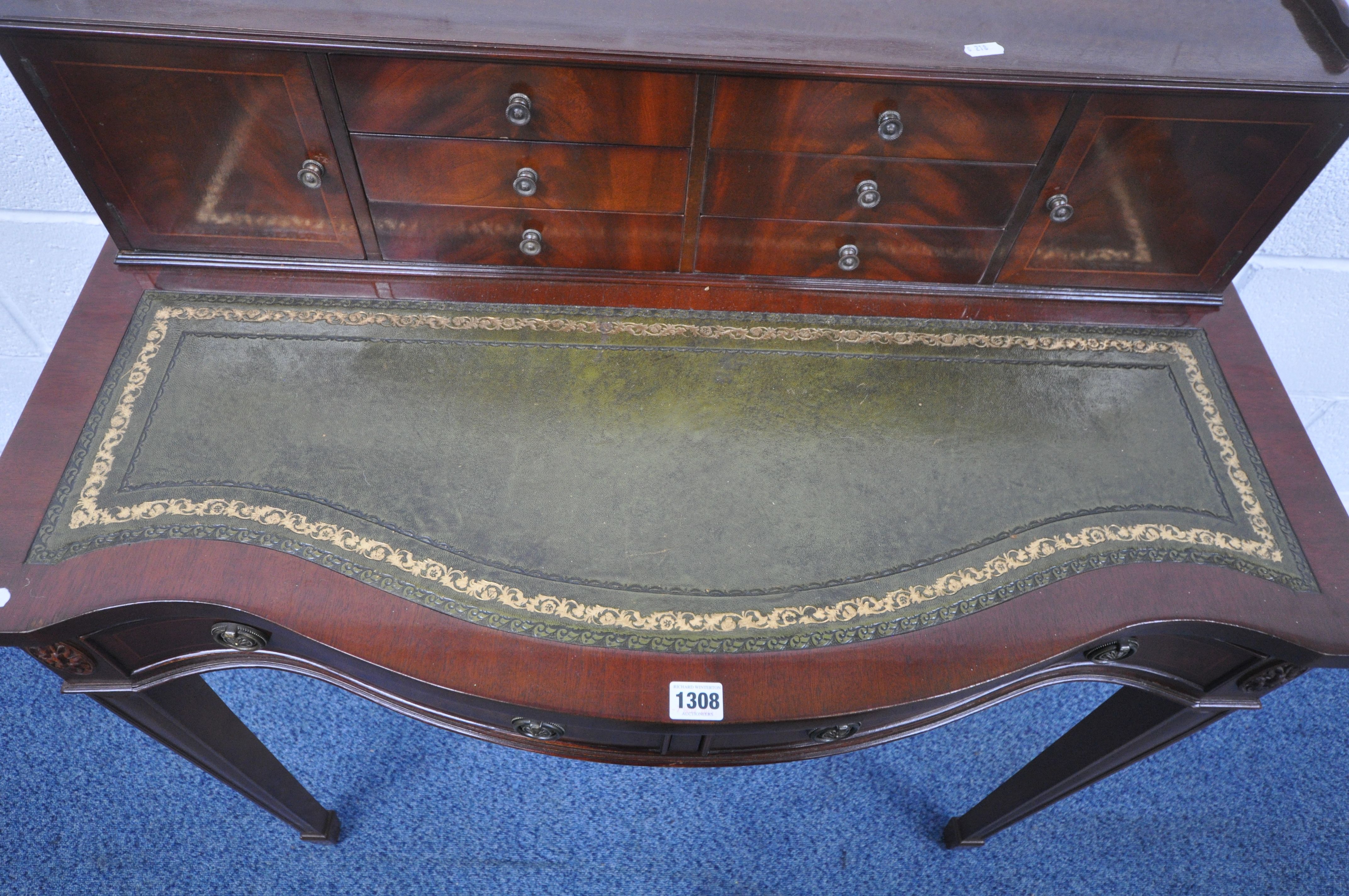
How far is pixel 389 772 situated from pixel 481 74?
143 cm

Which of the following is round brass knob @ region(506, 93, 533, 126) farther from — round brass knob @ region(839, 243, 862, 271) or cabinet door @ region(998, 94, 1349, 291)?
cabinet door @ region(998, 94, 1349, 291)

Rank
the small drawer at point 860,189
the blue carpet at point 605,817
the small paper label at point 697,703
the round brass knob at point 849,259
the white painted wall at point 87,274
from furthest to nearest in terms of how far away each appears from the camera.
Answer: the blue carpet at point 605,817 → the white painted wall at point 87,274 → the round brass knob at point 849,259 → the small drawer at point 860,189 → the small paper label at point 697,703

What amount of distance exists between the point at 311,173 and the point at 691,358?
554 millimetres

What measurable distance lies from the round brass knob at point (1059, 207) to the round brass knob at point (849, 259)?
0.86 ft

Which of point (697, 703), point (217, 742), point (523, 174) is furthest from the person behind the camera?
point (217, 742)

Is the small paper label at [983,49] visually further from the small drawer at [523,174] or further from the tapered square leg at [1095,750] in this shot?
the tapered square leg at [1095,750]

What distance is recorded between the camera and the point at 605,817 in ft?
6.00

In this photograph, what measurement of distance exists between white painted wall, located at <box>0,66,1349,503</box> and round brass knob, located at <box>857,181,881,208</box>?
1.03 metres

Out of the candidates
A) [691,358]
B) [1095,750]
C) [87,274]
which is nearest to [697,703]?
[691,358]

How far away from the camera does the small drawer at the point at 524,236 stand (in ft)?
4.05

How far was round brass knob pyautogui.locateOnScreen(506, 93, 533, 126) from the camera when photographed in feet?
3.57

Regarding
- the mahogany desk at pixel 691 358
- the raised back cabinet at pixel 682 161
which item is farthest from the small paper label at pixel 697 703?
the raised back cabinet at pixel 682 161

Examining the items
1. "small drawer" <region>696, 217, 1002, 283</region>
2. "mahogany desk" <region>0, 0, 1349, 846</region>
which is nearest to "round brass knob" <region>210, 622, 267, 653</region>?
"mahogany desk" <region>0, 0, 1349, 846</region>

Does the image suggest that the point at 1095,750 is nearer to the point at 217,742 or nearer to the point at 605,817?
the point at 605,817
